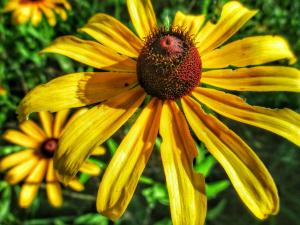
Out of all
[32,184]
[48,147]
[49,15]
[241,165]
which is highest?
[49,15]

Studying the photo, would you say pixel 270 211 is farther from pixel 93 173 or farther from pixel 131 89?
pixel 93 173

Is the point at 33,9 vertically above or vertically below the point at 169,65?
above

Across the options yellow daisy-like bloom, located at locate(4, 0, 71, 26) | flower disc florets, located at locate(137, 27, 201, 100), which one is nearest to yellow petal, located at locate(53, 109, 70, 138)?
yellow daisy-like bloom, located at locate(4, 0, 71, 26)

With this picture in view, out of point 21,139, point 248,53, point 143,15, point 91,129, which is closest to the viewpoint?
point 91,129

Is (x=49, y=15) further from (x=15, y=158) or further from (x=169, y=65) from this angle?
(x=169, y=65)

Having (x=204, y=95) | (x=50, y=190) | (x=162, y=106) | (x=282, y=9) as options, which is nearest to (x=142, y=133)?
(x=162, y=106)

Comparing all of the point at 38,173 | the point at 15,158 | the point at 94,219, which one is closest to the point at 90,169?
the point at 94,219

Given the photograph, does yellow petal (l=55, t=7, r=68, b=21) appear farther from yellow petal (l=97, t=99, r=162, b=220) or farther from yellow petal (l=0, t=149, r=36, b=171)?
yellow petal (l=97, t=99, r=162, b=220)

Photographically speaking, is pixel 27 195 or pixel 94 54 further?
pixel 27 195
